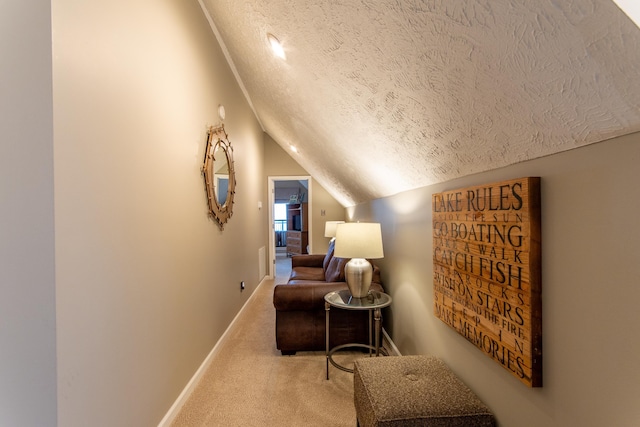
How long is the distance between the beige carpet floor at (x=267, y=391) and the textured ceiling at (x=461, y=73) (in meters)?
1.61

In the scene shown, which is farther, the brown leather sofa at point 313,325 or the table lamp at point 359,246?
the brown leather sofa at point 313,325

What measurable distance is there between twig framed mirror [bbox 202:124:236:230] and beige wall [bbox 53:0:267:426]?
10 centimetres

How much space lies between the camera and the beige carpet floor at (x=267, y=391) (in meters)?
1.80

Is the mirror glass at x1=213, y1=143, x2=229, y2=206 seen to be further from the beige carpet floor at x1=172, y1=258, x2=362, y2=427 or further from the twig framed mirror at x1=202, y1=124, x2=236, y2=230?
the beige carpet floor at x1=172, y1=258, x2=362, y2=427

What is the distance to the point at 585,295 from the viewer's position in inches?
31.2

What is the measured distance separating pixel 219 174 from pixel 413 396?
93.3 inches

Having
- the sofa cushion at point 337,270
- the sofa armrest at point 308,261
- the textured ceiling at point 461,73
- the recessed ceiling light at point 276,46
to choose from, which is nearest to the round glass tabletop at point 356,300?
the sofa cushion at point 337,270

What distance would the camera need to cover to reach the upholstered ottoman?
116 cm

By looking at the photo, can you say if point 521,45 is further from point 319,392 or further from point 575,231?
point 319,392

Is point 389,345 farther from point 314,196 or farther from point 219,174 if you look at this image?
point 314,196

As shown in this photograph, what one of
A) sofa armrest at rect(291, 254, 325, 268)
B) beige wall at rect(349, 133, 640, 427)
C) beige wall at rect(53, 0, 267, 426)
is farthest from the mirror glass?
beige wall at rect(349, 133, 640, 427)

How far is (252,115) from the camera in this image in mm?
4613

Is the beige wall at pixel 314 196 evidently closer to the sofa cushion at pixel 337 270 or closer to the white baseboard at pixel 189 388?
the sofa cushion at pixel 337 270

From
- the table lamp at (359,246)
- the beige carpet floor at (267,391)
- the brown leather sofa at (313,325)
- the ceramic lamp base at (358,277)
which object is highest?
the table lamp at (359,246)
